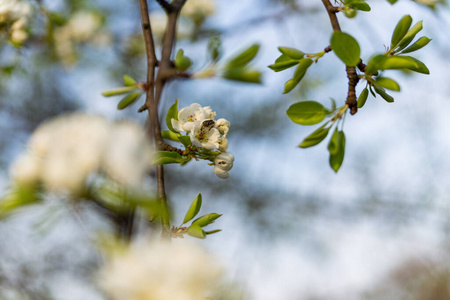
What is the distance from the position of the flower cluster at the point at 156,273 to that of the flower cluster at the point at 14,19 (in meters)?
0.75

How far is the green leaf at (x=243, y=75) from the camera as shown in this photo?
44 cm

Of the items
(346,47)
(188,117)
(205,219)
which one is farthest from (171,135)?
(346,47)

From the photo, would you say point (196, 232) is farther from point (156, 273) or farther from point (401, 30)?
point (401, 30)

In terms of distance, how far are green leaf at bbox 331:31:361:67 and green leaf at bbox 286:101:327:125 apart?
0.20 ft

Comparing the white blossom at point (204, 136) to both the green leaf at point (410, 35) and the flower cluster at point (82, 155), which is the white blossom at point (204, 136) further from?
the green leaf at point (410, 35)

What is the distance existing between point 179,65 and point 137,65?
1.88 metres

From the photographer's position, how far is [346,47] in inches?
17.8

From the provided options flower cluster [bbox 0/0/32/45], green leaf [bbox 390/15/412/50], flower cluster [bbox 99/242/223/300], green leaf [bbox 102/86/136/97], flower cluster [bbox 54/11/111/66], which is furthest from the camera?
flower cluster [bbox 54/11/111/66]

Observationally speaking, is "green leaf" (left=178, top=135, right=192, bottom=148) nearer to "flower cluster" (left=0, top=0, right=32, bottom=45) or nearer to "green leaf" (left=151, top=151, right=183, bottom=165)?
"green leaf" (left=151, top=151, right=183, bottom=165)

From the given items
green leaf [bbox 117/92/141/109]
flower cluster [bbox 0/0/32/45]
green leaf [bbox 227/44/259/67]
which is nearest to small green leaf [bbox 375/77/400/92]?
green leaf [bbox 227/44/259/67]

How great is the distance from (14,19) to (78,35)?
51.2 inches

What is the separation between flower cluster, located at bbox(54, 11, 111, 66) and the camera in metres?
2.14

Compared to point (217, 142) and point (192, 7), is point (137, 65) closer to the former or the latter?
point (192, 7)

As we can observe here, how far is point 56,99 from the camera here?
2.54m
